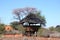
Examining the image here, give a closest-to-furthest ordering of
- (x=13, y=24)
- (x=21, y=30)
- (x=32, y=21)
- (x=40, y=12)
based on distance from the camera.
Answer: (x=32, y=21) → (x=21, y=30) → (x=40, y=12) → (x=13, y=24)

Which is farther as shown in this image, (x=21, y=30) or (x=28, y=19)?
(x=21, y=30)

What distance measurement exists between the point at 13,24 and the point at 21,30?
61.7 feet

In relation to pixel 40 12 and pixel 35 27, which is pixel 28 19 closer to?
pixel 35 27

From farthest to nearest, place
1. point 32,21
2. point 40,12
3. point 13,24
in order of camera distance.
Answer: point 13,24
point 40,12
point 32,21

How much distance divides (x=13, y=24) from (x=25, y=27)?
20927 millimetres

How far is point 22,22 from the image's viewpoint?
129 ft

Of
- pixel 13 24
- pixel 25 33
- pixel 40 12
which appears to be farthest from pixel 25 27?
pixel 13 24

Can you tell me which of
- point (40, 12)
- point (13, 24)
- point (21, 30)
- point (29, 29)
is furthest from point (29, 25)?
point (13, 24)

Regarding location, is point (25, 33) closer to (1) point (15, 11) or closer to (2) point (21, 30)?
(2) point (21, 30)

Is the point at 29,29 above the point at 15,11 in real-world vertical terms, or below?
below

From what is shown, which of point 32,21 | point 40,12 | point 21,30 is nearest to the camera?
point 32,21

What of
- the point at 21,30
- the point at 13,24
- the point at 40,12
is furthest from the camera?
the point at 13,24

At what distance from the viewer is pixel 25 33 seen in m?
40.3

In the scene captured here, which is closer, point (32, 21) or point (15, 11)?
point (32, 21)
